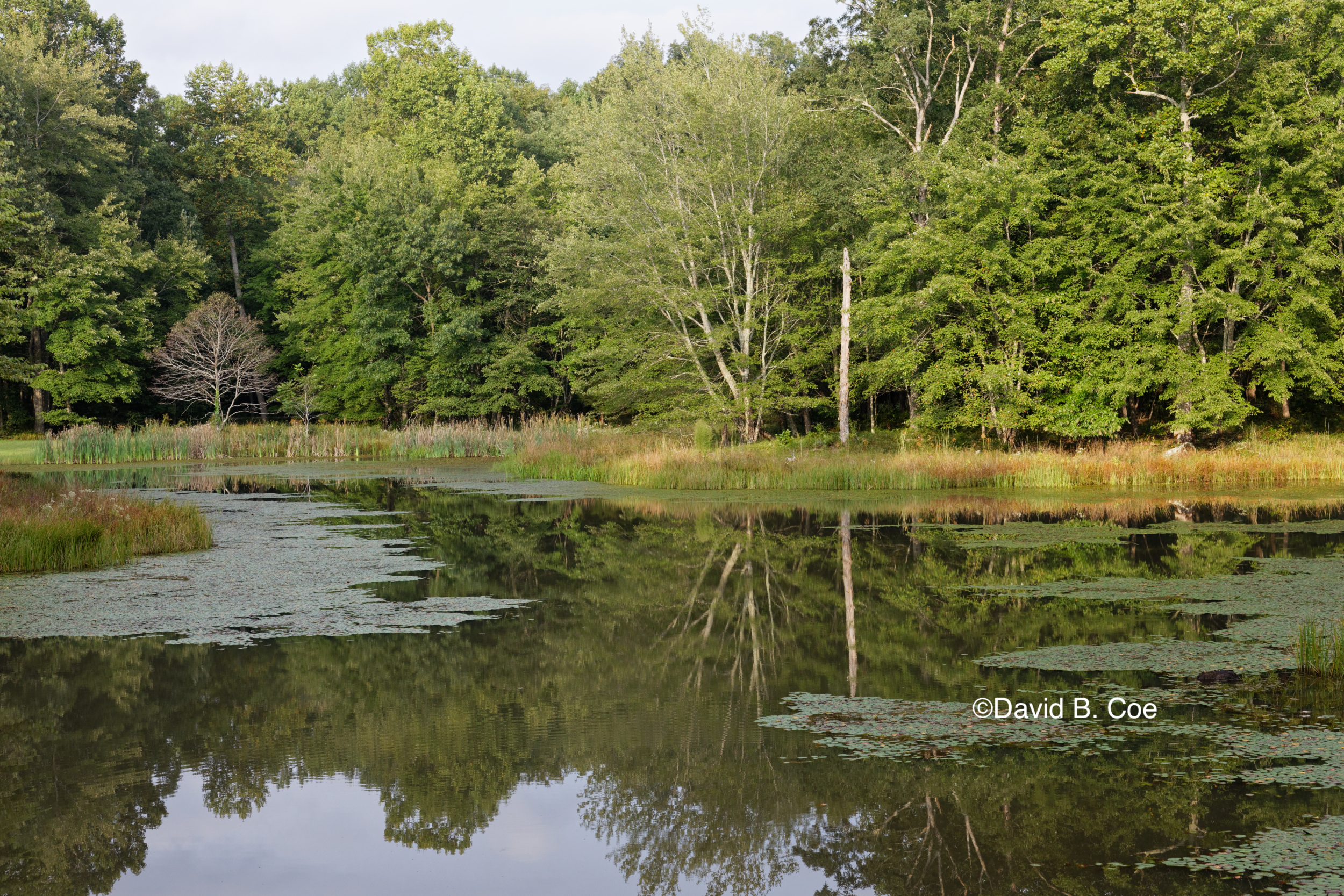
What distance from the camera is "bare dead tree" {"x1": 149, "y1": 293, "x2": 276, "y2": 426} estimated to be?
3941cm

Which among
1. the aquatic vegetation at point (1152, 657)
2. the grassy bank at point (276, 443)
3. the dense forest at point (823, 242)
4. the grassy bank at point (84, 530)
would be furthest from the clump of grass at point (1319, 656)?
the grassy bank at point (276, 443)

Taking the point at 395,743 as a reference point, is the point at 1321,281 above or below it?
above

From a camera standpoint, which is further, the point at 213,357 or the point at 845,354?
the point at 213,357

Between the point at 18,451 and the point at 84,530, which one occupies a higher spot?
the point at 18,451

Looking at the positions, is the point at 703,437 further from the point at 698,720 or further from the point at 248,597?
the point at 698,720

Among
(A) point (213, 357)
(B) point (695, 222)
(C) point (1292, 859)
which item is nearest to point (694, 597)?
(C) point (1292, 859)

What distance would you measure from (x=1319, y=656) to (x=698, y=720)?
12.2 feet

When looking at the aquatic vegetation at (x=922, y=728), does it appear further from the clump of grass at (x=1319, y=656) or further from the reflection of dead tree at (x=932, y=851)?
the clump of grass at (x=1319, y=656)

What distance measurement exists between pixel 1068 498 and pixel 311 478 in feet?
55.8

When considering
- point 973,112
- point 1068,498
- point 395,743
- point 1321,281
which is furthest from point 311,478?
point 1321,281

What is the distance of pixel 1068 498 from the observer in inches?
711

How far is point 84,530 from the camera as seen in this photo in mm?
11445

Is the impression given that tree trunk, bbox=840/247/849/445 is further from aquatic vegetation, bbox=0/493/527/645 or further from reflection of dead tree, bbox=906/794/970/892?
reflection of dead tree, bbox=906/794/970/892

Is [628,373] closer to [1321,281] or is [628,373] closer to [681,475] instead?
[681,475]
